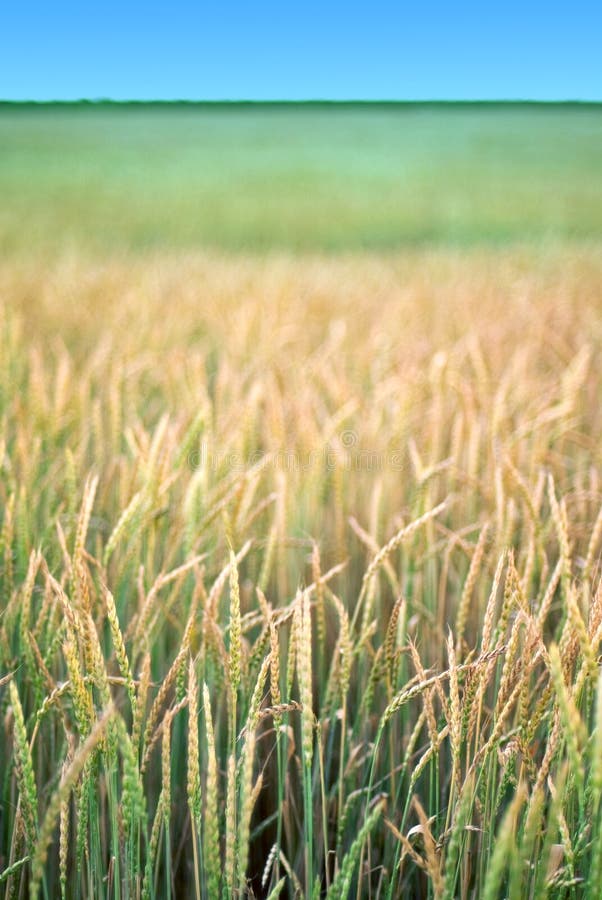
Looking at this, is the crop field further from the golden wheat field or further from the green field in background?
Result: the green field in background

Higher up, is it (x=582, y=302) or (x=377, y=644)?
(x=582, y=302)

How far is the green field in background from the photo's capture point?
660cm

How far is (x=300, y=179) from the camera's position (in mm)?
8969

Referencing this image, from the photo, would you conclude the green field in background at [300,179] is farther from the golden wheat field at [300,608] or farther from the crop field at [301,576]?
the golden wheat field at [300,608]

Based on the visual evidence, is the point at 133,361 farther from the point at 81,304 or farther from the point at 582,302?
the point at 582,302

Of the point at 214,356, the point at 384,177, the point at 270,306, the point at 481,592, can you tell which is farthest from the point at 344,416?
the point at 384,177

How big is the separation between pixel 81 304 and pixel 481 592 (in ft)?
5.86

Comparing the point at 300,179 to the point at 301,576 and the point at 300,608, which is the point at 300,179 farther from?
the point at 300,608

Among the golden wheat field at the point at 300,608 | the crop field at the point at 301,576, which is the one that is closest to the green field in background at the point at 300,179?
the crop field at the point at 301,576

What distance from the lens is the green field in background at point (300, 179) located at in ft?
21.6

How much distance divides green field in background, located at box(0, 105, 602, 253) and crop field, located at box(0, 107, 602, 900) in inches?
88.3

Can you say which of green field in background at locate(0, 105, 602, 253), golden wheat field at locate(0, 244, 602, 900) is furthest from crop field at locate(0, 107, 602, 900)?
green field in background at locate(0, 105, 602, 253)

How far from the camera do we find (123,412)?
1.44m

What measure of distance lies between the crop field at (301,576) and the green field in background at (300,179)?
2242 millimetres
